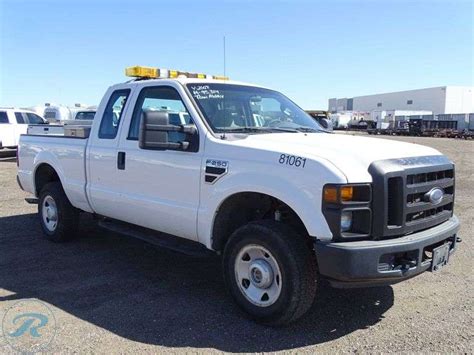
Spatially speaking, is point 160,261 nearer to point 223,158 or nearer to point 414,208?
point 223,158

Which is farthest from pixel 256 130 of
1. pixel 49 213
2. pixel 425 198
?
pixel 49 213

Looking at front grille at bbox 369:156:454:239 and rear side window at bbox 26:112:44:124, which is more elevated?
rear side window at bbox 26:112:44:124

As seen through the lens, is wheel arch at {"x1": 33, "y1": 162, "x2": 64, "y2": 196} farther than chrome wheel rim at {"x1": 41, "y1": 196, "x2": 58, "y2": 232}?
Yes

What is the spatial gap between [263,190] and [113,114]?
2488 millimetres

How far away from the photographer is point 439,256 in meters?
3.89

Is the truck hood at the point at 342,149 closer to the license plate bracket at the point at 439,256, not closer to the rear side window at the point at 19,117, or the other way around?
the license plate bracket at the point at 439,256

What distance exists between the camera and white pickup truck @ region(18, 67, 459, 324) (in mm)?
3500

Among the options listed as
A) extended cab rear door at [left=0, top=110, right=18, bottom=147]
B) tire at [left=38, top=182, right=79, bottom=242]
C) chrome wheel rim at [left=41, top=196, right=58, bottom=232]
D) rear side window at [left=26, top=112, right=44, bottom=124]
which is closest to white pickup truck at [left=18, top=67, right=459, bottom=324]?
tire at [left=38, top=182, right=79, bottom=242]

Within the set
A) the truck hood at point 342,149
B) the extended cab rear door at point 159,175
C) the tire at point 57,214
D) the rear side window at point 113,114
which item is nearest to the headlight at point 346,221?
the truck hood at point 342,149

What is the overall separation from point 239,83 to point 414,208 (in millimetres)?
2420

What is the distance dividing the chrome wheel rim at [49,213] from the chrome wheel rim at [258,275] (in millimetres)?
3314

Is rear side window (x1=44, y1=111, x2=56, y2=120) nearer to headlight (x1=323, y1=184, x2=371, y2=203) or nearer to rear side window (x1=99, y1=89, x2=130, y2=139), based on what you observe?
rear side window (x1=99, y1=89, x2=130, y2=139)

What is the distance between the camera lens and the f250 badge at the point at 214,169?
412 cm

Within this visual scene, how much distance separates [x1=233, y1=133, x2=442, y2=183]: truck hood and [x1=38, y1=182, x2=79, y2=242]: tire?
3.14 metres
